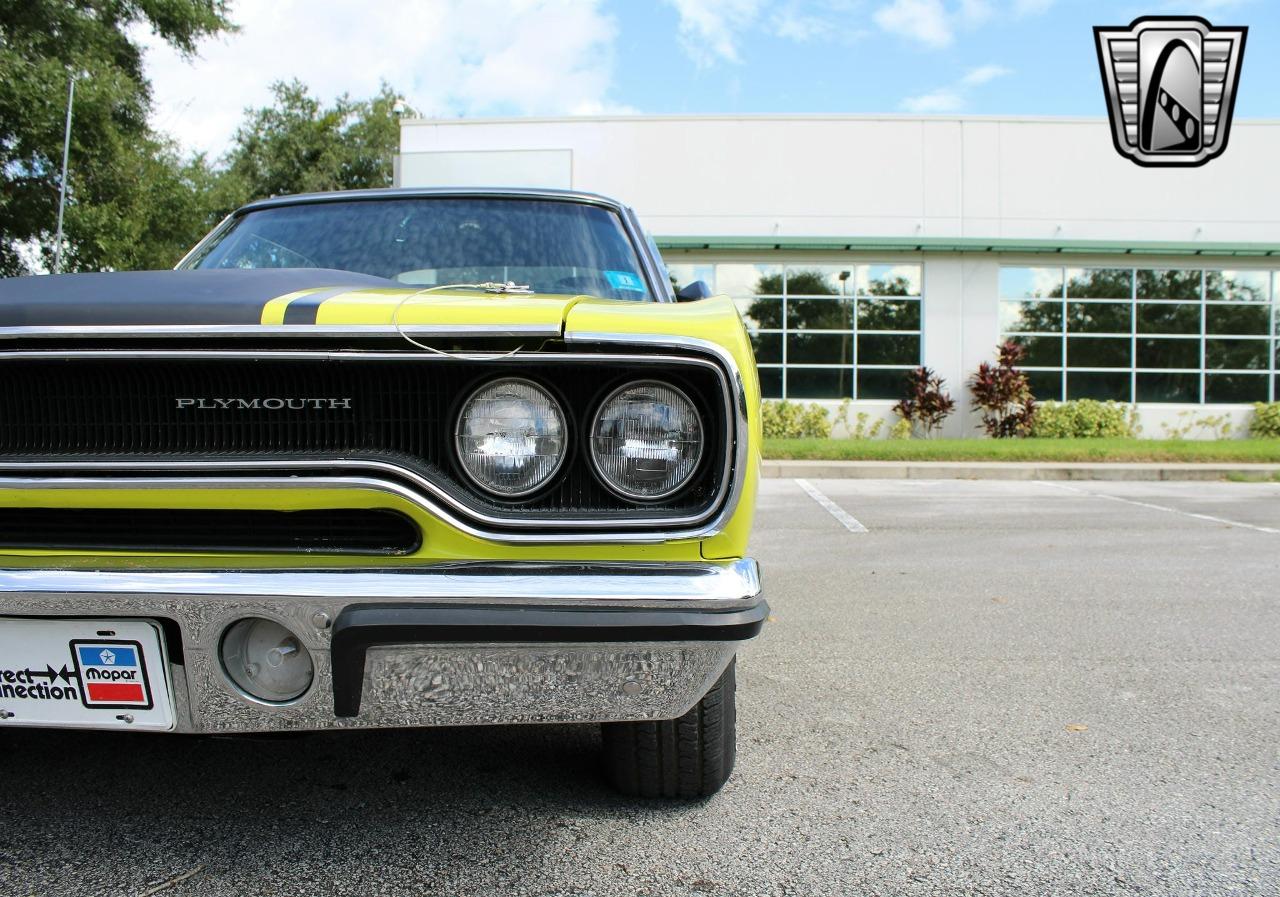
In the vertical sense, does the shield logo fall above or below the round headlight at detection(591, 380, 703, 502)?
above

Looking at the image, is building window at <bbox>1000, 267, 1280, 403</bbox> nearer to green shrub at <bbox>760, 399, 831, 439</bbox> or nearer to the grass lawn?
the grass lawn

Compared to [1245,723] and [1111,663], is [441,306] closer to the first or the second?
[1245,723]

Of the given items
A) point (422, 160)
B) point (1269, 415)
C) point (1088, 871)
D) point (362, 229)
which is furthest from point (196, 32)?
point (1269, 415)

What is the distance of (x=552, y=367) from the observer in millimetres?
1569

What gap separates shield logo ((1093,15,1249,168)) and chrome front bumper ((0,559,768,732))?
42.8 feet

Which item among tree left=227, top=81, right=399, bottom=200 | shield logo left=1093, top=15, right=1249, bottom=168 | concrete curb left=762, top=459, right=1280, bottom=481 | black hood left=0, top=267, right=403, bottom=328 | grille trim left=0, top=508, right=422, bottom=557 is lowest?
concrete curb left=762, top=459, right=1280, bottom=481

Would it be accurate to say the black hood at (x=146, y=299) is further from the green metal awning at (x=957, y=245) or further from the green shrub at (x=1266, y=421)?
the green shrub at (x=1266, y=421)

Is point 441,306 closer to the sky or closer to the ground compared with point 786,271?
closer to the ground

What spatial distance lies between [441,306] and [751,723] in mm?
1597

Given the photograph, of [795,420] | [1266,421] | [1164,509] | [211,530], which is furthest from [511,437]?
[1266,421]

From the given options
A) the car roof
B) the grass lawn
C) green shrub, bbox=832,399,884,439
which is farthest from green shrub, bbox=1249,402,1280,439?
the car roof

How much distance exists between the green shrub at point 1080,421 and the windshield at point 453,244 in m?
14.9

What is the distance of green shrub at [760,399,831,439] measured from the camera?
53.4 ft

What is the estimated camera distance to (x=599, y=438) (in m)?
1.60
